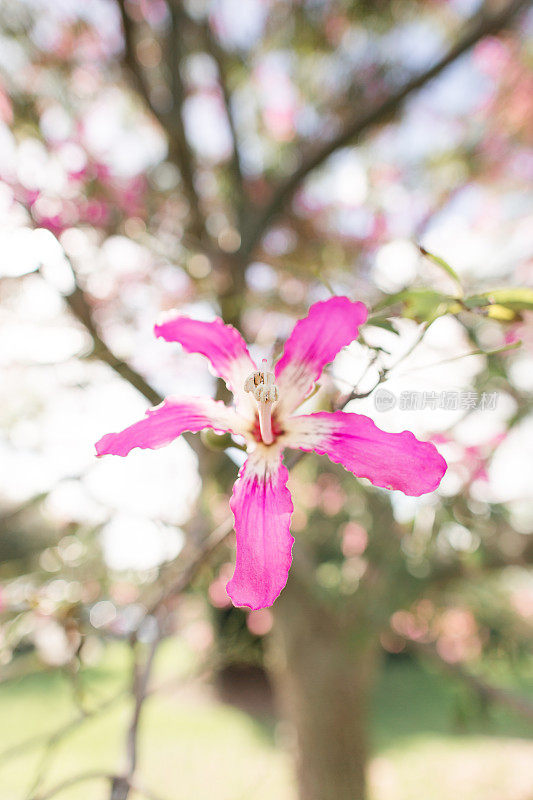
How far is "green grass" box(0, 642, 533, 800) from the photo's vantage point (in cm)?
436

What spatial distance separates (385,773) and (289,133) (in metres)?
4.62

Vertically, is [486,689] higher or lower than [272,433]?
lower

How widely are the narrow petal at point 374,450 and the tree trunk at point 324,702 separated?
2.46m

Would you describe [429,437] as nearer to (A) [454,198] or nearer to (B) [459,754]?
(A) [454,198]

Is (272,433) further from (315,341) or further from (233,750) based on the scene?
(233,750)

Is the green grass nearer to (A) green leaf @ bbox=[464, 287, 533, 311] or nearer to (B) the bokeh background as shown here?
(B) the bokeh background

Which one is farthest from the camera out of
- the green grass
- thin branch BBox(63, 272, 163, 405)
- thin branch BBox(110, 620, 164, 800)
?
the green grass

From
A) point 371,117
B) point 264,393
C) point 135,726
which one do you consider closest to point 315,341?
point 264,393

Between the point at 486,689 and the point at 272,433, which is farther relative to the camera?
the point at 486,689

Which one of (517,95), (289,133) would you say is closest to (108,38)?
(289,133)

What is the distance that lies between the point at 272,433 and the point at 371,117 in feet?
7.34

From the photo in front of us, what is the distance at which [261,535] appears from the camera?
1.65ft

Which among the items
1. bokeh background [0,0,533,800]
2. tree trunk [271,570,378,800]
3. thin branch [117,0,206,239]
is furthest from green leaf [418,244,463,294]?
tree trunk [271,570,378,800]

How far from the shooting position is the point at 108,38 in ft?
10.1
